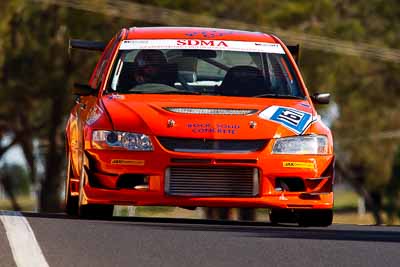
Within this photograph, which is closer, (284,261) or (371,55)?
(284,261)

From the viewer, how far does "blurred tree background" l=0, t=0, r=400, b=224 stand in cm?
4397

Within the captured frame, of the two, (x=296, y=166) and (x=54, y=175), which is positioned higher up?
(x=296, y=166)

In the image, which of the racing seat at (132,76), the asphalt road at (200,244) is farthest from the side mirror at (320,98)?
the asphalt road at (200,244)

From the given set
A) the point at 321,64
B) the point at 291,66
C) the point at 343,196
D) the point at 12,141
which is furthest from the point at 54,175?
the point at 343,196

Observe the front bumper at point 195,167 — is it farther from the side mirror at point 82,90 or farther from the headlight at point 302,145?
the side mirror at point 82,90

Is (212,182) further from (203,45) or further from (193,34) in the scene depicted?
(193,34)

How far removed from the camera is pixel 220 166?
11.6 meters

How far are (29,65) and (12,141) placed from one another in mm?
3085

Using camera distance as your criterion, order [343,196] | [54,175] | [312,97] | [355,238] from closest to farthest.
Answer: [355,238]
[312,97]
[54,175]
[343,196]

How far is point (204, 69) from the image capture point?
13.3 m

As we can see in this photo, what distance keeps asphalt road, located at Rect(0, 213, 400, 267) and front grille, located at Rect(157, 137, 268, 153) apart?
0.60m

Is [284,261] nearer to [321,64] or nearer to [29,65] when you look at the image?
[29,65]

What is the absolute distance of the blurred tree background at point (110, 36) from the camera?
44.0m

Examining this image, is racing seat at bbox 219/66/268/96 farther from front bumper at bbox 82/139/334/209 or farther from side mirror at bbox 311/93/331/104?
front bumper at bbox 82/139/334/209
